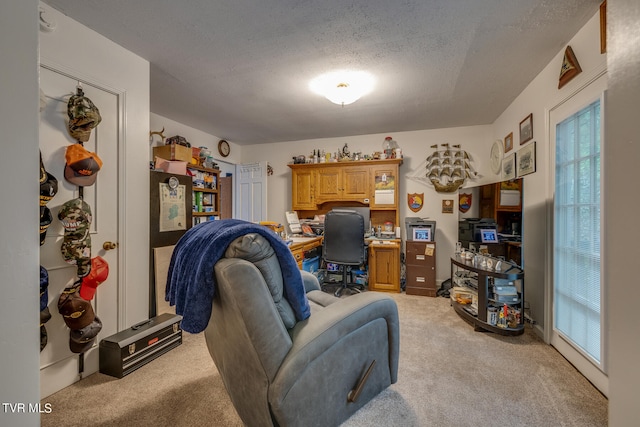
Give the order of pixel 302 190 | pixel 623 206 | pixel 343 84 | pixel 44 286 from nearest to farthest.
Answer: pixel 623 206, pixel 44 286, pixel 343 84, pixel 302 190

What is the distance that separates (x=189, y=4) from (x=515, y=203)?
3.07 meters

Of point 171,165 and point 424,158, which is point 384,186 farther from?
point 171,165

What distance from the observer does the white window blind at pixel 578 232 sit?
5.80ft

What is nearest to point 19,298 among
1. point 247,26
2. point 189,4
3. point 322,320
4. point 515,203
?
point 322,320

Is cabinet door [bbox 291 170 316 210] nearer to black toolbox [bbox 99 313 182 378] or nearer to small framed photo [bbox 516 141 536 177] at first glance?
black toolbox [bbox 99 313 182 378]

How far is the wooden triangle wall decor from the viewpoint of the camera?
1886mm

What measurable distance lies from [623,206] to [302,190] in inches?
153

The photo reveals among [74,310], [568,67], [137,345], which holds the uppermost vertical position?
[568,67]

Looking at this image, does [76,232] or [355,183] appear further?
[355,183]

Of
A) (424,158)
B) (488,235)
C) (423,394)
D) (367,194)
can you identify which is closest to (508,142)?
(424,158)

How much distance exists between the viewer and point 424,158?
166 inches

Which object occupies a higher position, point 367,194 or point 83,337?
point 367,194

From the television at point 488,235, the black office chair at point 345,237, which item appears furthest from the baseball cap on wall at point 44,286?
the television at point 488,235

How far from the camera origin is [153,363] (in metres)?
2.00
